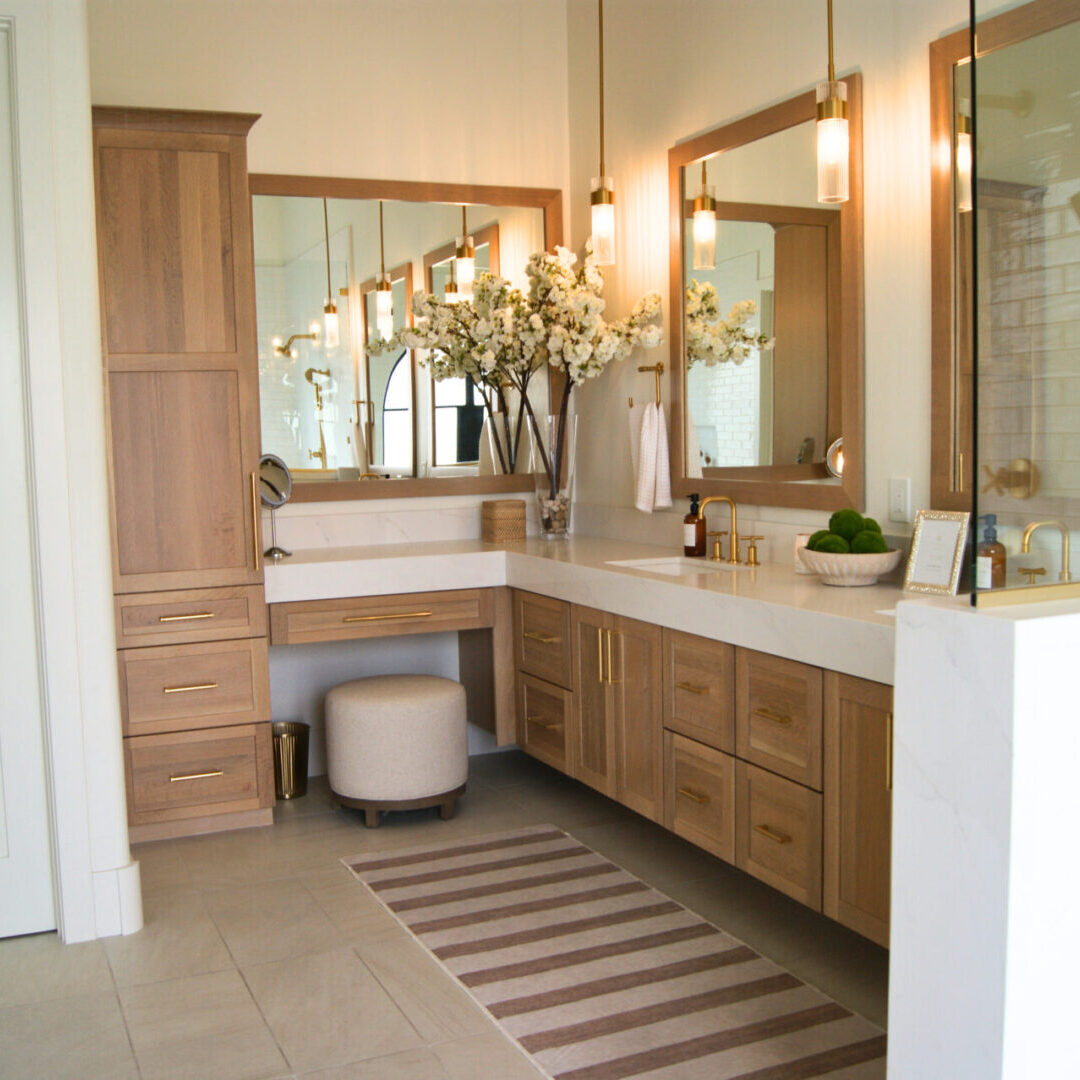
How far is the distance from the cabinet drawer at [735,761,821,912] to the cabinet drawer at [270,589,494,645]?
1.44 m

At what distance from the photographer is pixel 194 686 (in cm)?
378

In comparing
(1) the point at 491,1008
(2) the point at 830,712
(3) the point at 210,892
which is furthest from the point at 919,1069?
(3) the point at 210,892

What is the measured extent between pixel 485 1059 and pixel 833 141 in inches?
89.6

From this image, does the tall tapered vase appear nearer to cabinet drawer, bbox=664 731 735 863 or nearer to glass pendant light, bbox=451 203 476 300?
glass pendant light, bbox=451 203 476 300

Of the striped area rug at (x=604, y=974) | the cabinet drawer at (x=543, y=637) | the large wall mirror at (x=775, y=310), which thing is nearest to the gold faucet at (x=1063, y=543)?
the striped area rug at (x=604, y=974)

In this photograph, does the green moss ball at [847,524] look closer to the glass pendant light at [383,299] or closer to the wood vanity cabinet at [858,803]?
the wood vanity cabinet at [858,803]

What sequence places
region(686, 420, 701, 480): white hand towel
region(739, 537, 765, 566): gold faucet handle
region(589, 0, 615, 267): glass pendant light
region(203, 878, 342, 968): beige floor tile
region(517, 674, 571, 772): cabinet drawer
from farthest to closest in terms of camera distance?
1. region(589, 0, 615, 267): glass pendant light
2. region(686, 420, 701, 480): white hand towel
3. region(517, 674, 571, 772): cabinet drawer
4. region(739, 537, 765, 566): gold faucet handle
5. region(203, 878, 342, 968): beige floor tile

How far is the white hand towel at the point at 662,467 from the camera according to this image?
409 centimetres

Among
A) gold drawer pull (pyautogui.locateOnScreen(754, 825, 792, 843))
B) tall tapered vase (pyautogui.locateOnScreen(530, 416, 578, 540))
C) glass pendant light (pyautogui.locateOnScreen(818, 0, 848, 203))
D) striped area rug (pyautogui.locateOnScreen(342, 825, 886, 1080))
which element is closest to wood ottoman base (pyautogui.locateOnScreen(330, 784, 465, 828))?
striped area rug (pyautogui.locateOnScreen(342, 825, 886, 1080))

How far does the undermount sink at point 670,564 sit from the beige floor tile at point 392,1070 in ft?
5.38

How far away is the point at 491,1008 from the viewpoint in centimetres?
263

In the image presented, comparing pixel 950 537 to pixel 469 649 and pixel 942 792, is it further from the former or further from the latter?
pixel 469 649

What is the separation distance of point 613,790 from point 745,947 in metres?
0.73

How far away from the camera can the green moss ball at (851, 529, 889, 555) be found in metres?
2.95
